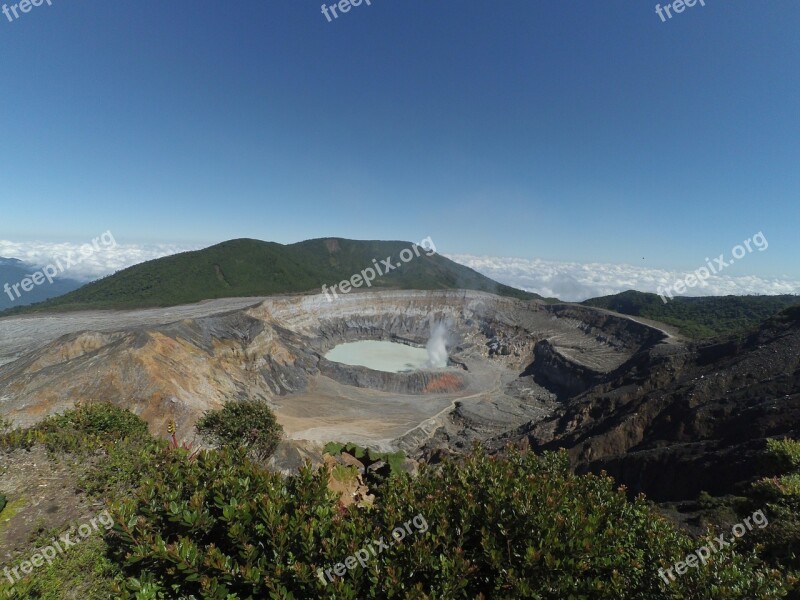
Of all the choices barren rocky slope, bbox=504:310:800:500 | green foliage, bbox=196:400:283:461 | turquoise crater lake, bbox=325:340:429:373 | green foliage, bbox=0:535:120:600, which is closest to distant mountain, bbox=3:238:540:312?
turquoise crater lake, bbox=325:340:429:373

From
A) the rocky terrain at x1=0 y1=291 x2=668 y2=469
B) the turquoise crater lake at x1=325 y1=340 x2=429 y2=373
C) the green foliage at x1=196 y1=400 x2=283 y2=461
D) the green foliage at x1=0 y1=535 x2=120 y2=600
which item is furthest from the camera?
the turquoise crater lake at x1=325 y1=340 x2=429 y2=373

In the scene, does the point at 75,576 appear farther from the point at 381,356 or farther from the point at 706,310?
the point at 706,310

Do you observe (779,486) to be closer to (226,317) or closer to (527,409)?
(527,409)

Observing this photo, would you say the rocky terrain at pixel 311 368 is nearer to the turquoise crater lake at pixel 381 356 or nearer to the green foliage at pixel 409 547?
the turquoise crater lake at pixel 381 356

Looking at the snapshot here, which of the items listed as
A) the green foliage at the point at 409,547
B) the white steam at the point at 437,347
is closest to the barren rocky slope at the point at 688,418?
the green foliage at the point at 409,547

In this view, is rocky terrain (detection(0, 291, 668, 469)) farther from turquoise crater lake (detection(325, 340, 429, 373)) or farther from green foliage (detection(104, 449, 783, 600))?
green foliage (detection(104, 449, 783, 600))

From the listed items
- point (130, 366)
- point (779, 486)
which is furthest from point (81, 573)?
point (130, 366)

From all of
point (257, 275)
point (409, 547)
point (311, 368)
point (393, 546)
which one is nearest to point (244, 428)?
point (393, 546)
